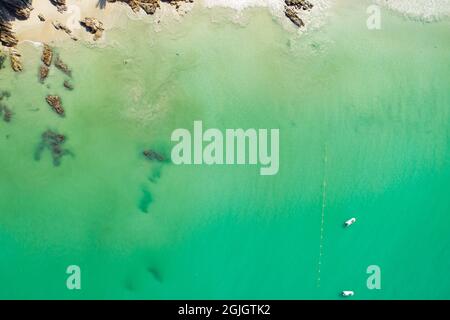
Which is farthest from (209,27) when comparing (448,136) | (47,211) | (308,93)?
(448,136)

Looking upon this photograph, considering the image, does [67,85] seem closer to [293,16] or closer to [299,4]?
[293,16]

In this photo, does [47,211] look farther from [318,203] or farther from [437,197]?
[437,197]

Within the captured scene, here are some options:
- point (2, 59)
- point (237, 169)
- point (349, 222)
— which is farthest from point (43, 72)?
point (349, 222)

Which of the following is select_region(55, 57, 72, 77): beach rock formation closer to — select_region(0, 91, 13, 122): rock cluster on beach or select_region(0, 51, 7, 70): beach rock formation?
select_region(0, 51, 7, 70): beach rock formation

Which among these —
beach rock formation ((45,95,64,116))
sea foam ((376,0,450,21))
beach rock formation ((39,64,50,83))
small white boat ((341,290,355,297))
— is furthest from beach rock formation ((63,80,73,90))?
small white boat ((341,290,355,297))

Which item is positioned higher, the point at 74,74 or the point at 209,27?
the point at 209,27
